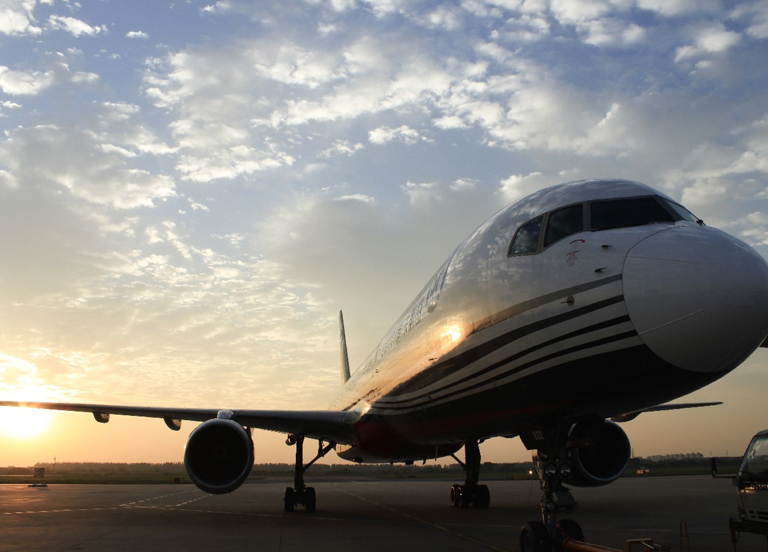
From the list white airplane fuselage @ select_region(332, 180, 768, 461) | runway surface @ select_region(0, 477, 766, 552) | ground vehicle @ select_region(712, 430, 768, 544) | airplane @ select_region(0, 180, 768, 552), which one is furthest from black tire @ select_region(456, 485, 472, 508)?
ground vehicle @ select_region(712, 430, 768, 544)

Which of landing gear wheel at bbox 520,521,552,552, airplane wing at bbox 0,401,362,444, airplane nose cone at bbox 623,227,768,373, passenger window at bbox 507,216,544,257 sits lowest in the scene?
landing gear wheel at bbox 520,521,552,552

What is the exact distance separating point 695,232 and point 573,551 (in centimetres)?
327

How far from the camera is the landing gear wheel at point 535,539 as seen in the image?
6336 millimetres

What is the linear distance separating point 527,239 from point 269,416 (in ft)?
29.4

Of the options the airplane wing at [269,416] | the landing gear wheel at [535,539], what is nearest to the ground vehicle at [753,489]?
the landing gear wheel at [535,539]

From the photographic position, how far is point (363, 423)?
42.0 ft

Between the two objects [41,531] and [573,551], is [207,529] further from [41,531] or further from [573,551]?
[573,551]

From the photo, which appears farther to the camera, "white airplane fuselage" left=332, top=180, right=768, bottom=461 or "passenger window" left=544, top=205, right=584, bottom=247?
"passenger window" left=544, top=205, right=584, bottom=247

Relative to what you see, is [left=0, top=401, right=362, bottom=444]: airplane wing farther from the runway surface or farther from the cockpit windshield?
the cockpit windshield

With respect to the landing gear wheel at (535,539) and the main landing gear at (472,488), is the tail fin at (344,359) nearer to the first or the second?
the main landing gear at (472,488)

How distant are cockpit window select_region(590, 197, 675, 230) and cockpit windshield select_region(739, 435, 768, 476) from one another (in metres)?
4.10

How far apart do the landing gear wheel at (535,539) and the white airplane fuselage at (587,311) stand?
115 cm

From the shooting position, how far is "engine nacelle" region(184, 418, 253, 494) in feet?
36.4

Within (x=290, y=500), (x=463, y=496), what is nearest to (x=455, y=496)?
(x=463, y=496)
